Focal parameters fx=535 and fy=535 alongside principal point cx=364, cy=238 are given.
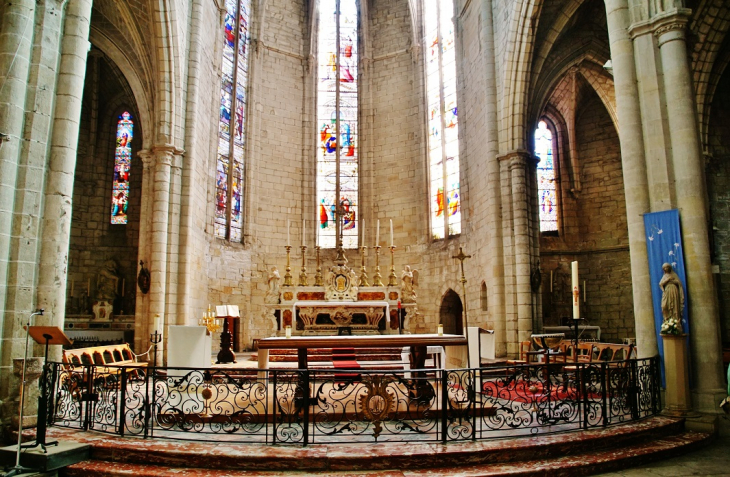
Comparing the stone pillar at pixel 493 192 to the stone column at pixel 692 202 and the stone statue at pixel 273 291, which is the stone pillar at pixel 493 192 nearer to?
the stone statue at pixel 273 291

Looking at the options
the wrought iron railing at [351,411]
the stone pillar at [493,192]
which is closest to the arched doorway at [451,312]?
the stone pillar at [493,192]

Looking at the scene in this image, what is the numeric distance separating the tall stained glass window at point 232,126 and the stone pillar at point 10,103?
10274mm

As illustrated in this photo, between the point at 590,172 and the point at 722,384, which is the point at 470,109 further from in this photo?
the point at 722,384

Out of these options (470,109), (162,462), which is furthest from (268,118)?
(162,462)

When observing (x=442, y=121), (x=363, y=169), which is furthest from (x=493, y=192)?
(x=363, y=169)

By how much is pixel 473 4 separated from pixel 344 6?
23.1 ft

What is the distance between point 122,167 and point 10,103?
11.7m

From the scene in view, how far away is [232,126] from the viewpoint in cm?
1823

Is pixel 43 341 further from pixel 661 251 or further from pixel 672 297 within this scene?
pixel 661 251

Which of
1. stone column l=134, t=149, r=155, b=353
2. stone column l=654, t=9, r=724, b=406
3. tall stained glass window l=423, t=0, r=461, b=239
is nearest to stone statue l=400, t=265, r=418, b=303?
tall stained glass window l=423, t=0, r=461, b=239

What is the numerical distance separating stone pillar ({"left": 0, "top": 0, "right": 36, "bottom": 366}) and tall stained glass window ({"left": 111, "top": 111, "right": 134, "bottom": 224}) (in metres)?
11.2

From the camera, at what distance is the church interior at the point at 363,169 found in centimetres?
739

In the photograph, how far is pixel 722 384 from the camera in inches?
291

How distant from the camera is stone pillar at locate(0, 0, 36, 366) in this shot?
6.66 m
